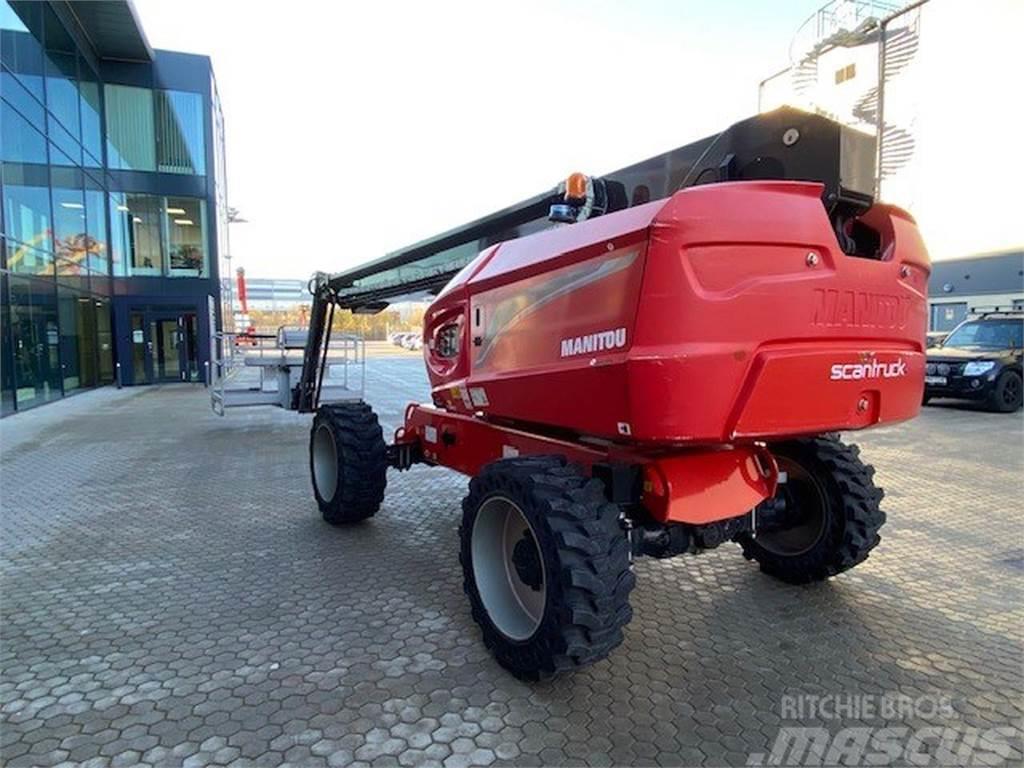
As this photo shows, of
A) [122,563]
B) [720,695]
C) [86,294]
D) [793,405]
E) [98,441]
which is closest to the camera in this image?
[793,405]

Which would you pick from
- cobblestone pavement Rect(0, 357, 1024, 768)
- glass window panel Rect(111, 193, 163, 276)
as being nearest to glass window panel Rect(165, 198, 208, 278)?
glass window panel Rect(111, 193, 163, 276)

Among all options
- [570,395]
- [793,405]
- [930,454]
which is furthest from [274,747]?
[930,454]

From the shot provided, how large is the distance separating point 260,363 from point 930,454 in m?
10.1

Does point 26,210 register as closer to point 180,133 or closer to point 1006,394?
point 180,133

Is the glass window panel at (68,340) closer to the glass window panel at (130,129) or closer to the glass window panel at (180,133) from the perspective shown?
the glass window panel at (130,129)

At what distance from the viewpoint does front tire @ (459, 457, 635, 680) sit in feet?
9.39

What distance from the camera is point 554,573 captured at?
9.50ft

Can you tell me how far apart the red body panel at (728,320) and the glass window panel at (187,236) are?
20.8m

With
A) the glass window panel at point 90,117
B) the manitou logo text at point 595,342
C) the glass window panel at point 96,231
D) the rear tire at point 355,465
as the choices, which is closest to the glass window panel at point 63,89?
the glass window panel at point 90,117

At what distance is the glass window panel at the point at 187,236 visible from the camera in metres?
21.0

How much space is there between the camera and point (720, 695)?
3.09 metres

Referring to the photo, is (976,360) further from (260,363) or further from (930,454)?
(260,363)

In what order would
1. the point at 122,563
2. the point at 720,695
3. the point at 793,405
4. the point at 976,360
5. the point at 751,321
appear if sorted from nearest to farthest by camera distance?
the point at 751,321 → the point at 793,405 → the point at 720,695 → the point at 122,563 → the point at 976,360

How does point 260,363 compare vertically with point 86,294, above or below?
below
